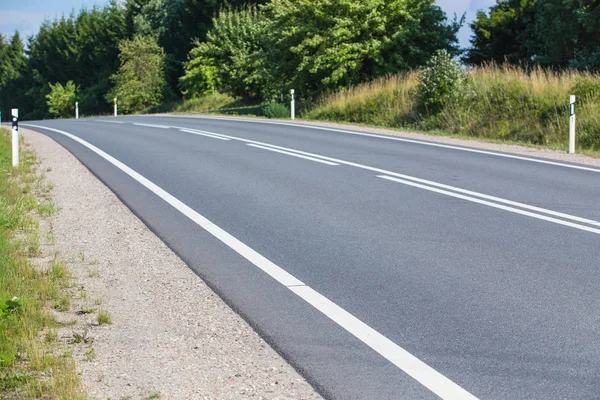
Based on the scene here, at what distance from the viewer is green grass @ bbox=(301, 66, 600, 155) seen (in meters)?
19.3

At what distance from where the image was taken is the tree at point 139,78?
70562 mm

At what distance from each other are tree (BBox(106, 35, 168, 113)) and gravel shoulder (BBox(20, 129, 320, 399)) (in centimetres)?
6286

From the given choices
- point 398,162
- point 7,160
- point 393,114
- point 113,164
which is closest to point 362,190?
point 398,162

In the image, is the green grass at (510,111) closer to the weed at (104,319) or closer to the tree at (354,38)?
the tree at (354,38)

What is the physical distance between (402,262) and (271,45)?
1223 inches

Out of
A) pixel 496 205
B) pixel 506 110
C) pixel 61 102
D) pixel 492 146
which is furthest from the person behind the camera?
pixel 61 102

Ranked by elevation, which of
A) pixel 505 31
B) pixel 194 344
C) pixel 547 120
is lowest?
pixel 194 344

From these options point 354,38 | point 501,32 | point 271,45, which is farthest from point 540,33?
point 271,45

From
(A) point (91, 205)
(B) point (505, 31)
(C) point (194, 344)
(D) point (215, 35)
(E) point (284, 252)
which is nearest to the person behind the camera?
(C) point (194, 344)

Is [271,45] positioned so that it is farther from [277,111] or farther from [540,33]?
[540,33]

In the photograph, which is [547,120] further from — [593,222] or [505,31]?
[505,31]

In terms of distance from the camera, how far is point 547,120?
20.3 metres

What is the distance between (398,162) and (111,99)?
209ft

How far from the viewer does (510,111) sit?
71.2ft
